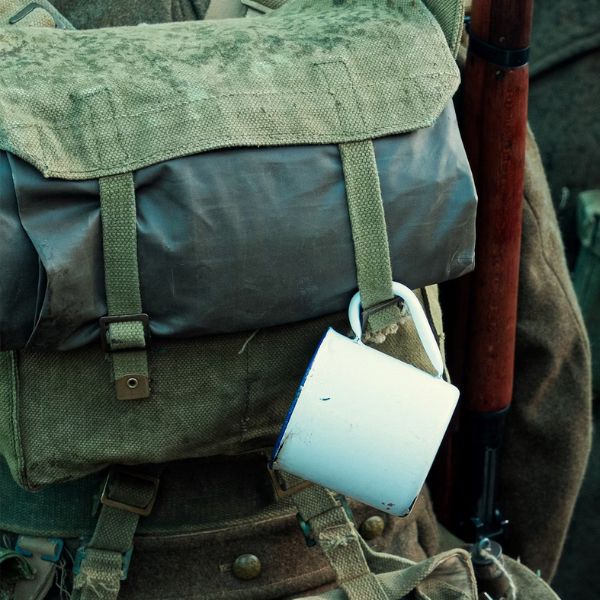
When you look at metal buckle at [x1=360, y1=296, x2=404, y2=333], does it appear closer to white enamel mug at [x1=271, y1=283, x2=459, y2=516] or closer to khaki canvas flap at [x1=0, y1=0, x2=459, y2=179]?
white enamel mug at [x1=271, y1=283, x2=459, y2=516]

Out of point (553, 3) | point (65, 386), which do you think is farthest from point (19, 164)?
point (553, 3)

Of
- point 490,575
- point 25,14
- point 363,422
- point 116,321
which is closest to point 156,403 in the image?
point 116,321

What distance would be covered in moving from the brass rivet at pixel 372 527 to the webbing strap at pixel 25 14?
27.9 inches

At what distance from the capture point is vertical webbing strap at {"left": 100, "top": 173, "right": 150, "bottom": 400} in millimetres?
974

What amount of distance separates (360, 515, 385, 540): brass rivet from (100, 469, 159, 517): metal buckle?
289 mm

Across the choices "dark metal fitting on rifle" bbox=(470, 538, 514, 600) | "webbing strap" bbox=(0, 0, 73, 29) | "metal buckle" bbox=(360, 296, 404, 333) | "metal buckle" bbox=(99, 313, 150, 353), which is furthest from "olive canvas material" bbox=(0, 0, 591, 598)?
"metal buckle" bbox=(99, 313, 150, 353)

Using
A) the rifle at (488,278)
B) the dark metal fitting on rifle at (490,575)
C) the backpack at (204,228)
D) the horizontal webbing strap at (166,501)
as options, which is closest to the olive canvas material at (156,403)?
the backpack at (204,228)

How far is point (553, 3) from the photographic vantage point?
2010 millimetres

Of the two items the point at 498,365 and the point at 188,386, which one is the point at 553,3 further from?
the point at 188,386

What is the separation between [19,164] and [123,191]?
96mm

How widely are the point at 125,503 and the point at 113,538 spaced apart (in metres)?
0.04

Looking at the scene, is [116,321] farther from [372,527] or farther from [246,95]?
[372,527]

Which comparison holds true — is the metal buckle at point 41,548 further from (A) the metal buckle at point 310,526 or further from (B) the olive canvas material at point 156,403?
(A) the metal buckle at point 310,526

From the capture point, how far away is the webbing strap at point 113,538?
3.67 ft
